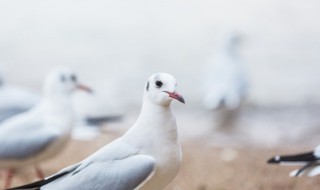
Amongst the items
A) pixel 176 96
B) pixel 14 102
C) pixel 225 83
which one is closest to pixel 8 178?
pixel 14 102

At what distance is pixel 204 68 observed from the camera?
5098 millimetres

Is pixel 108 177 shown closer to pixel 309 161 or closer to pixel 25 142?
pixel 309 161

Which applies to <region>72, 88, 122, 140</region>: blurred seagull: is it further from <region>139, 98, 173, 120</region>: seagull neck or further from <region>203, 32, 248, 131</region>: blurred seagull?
<region>139, 98, 173, 120</region>: seagull neck

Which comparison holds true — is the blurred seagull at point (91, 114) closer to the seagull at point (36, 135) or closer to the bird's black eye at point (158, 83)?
the seagull at point (36, 135)

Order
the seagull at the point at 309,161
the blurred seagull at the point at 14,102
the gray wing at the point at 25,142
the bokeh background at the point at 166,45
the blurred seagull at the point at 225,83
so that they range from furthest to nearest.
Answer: the bokeh background at the point at 166,45 → the blurred seagull at the point at 225,83 → the blurred seagull at the point at 14,102 → the gray wing at the point at 25,142 → the seagull at the point at 309,161

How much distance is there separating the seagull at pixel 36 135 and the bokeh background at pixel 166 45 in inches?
64.8

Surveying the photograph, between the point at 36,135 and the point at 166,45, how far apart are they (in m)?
2.53

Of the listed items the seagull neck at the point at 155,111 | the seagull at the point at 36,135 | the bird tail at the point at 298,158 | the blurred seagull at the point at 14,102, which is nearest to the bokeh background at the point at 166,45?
the blurred seagull at the point at 14,102

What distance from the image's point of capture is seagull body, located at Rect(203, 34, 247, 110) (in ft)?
13.9

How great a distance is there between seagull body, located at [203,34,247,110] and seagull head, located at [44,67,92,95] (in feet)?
4.04

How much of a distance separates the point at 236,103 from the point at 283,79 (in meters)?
0.81

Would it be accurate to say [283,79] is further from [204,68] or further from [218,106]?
[218,106]

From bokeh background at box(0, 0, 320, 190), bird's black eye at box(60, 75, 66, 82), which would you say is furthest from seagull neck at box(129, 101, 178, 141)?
bokeh background at box(0, 0, 320, 190)

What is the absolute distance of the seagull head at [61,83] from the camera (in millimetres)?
3047
